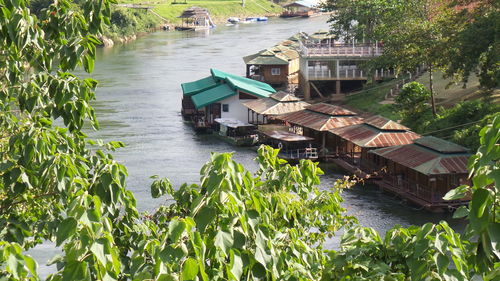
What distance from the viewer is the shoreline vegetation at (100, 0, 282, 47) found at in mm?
121125

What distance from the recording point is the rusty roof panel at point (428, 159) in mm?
35281

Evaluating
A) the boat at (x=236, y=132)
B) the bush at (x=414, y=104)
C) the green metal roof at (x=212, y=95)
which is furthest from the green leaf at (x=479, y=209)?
the green metal roof at (x=212, y=95)

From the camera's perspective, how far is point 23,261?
22.1 ft

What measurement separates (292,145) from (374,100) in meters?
12.9

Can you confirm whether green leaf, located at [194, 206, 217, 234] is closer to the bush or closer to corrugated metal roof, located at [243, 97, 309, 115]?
the bush

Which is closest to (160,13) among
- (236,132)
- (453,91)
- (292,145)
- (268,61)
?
(268,61)

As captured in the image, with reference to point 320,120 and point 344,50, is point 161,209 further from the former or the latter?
point 344,50

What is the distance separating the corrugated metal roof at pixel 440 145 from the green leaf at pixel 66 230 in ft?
101

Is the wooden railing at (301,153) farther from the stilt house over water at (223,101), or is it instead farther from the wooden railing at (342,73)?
the wooden railing at (342,73)

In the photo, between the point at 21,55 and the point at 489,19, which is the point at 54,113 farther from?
the point at 489,19

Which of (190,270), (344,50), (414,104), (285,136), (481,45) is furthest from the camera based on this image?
(344,50)

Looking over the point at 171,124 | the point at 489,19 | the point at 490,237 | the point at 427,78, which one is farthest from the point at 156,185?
the point at 427,78

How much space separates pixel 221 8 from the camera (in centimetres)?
17225

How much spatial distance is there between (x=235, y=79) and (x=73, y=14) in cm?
5074
